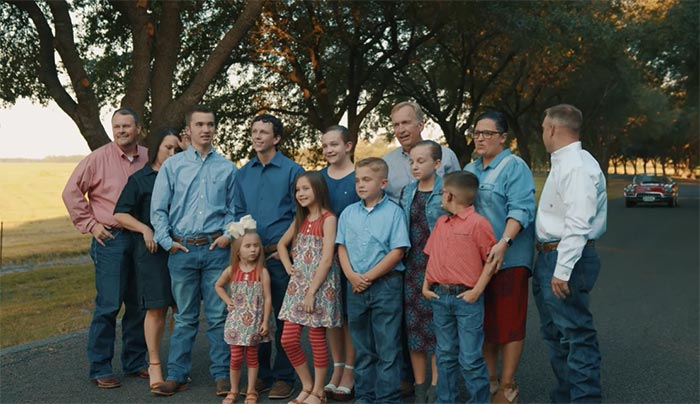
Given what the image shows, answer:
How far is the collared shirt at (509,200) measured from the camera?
4.92m

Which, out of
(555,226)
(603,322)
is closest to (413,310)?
(555,226)

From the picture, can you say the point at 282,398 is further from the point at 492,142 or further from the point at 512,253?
the point at 492,142

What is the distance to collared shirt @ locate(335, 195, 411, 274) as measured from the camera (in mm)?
5051

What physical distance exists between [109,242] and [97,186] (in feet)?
1.63

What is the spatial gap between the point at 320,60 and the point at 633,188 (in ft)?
64.1

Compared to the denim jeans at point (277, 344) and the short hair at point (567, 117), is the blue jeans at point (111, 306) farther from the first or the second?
the short hair at point (567, 117)

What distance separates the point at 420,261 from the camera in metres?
5.18

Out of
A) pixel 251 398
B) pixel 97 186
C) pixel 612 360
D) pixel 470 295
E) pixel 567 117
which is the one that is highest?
pixel 567 117

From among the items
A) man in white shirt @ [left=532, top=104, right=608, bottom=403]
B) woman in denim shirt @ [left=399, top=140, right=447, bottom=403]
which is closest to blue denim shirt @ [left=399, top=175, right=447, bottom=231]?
woman in denim shirt @ [left=399, top=140, right=447, bottom=403]

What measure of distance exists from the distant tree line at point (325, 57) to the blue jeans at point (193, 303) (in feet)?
15.3

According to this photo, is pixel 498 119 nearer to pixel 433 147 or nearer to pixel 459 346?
pixel 433 147

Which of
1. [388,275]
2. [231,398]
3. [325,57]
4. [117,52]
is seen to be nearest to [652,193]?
[325,57]

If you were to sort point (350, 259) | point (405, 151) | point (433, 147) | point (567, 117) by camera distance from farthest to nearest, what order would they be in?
point (405, 151) < point (350, 259) < point (433, 147) < point (567, 117)

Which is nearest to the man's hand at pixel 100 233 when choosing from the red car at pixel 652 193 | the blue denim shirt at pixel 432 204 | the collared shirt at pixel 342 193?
the collared shirt at pixel 342 193
